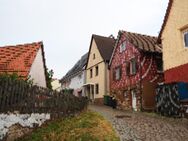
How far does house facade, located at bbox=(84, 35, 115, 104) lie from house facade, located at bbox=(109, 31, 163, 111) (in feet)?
11.4

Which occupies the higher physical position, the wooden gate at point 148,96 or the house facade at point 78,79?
the house facade at point 78,79

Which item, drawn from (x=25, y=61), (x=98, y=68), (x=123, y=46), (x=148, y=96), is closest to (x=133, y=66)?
(x=123, y=46)

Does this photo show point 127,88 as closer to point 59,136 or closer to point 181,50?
point 181,50

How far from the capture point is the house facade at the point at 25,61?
1888 cm

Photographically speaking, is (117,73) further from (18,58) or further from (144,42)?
(18,58)

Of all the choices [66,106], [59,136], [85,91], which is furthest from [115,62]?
[59,136]

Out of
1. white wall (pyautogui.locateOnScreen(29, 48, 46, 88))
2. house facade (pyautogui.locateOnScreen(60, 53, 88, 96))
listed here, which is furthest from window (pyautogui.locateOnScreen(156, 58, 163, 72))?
house facade (pyautogui.locateOnScreen(60, 53, 88, 96))

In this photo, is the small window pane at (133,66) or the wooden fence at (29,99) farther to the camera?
the small window pane at (133,66)

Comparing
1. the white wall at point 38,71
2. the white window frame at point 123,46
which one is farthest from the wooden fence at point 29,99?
the white window frame at point 123,46

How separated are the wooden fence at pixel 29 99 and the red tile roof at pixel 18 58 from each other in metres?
4.43

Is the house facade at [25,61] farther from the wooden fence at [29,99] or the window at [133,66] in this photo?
the window at [133,66]

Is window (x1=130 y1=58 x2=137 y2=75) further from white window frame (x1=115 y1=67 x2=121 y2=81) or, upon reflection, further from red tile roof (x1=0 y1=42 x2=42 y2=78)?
red tile roof (x1=0 y1=42 x2=42 y2=78)

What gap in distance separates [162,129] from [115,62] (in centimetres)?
1988

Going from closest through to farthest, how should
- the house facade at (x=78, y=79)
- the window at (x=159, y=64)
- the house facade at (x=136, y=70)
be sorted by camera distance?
the house facade at (x=136, y=70) < the window at (x=159, y=64) < the house facade at (x=78, y=79)
